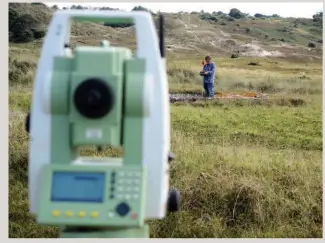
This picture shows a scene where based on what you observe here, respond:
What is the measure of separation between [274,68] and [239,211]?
510cm

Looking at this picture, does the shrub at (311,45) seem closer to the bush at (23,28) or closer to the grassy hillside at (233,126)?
the grassy hillside at (233,126)

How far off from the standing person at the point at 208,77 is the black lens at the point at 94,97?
581 cm

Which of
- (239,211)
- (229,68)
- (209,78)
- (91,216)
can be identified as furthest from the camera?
(229,68)

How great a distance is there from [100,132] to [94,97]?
150mm

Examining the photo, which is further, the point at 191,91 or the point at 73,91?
the point at 191,91

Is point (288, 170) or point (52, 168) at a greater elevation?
point (52, 168)

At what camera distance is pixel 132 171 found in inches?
91.5

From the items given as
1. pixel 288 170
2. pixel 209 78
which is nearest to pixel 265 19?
pixel 209 78

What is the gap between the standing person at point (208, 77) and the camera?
8.29 m

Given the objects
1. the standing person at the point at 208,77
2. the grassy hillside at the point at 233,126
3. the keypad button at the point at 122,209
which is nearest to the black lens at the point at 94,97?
the keypad button at the point at 122,209

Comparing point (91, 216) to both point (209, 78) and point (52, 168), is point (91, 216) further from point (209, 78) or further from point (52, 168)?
point (209, 78)

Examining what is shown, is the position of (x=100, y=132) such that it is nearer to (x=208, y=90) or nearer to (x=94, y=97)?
(x=94, y=97)

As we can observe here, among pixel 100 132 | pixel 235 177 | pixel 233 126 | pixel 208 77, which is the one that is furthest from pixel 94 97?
pixel 208 77

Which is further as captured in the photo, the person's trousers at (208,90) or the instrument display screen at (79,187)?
the person's trousers at (208,90)
